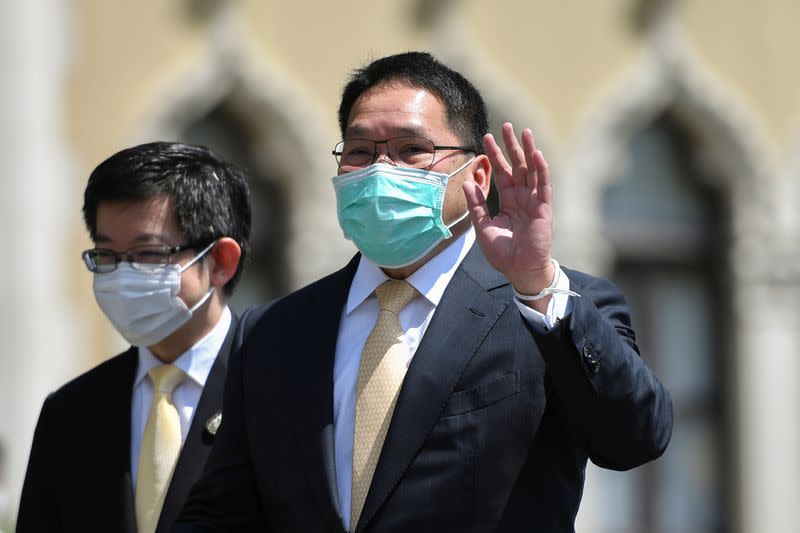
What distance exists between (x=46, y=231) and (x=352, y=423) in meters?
5.67

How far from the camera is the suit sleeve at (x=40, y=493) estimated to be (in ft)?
10.7

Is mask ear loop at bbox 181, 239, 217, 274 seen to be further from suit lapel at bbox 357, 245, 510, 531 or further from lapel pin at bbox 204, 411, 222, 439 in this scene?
suit lapel at bbox 357, 245, 510, 531

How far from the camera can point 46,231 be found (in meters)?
8.06

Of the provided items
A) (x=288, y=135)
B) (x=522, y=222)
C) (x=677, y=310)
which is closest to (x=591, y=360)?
(x=522, y=222)

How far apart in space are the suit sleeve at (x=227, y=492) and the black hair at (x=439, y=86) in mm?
623

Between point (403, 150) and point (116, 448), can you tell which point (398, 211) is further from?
point (116, 448)

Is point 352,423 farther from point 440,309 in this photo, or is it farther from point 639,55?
point 639,55

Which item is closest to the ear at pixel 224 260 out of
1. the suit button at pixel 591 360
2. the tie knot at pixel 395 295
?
the tie knot at pixel 395 295

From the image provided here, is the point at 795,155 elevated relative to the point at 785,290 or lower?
elevated

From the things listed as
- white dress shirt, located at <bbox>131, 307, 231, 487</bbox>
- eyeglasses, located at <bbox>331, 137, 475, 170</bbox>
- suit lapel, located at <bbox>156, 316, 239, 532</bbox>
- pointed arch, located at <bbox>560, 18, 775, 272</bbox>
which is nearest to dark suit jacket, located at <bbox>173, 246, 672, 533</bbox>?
eyeglasses, located at <bbox>331, 137, 475, 170</bbox>

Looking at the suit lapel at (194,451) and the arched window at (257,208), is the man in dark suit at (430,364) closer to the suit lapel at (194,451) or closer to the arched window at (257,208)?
the suit lapel at (194,451)

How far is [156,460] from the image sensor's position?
324cm

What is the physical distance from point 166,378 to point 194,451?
230 mm

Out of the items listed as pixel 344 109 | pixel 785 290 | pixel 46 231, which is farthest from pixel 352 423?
pixel 785 290
